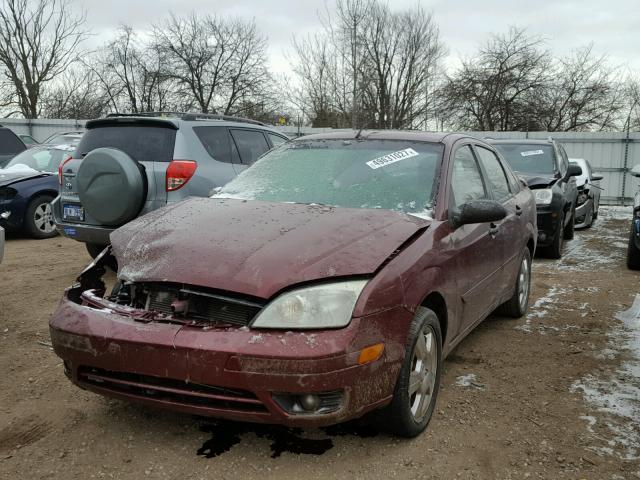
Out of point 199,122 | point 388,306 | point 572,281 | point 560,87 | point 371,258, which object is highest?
point 560,87

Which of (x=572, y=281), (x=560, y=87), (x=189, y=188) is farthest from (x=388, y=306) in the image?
(x=560, y=87)

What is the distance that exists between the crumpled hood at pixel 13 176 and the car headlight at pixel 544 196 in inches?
287

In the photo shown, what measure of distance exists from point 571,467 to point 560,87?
101ft

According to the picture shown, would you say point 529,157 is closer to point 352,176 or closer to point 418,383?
point 352,176

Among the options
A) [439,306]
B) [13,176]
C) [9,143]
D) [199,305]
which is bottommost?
[439,306]

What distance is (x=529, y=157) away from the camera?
923cm

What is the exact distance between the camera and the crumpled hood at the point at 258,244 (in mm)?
2512

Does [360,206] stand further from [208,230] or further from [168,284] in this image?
[168,284]

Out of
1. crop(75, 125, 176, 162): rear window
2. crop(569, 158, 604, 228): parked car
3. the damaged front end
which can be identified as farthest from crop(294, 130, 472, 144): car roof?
crop(569, 158, 604, 228): parked car

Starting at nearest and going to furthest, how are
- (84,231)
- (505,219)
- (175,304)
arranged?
(175,304) → (505,219) → (84,231)

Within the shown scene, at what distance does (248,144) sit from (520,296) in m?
3.47

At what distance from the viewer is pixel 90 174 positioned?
5051mm

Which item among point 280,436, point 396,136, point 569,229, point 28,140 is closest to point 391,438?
point 280,436

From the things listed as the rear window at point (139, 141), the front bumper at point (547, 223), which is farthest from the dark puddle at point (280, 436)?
the front bumper at point (547, 223)
